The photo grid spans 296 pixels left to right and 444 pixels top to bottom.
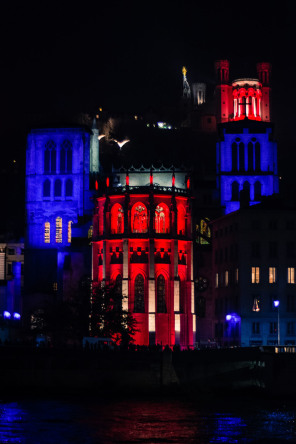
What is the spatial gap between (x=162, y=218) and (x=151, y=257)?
574 cm

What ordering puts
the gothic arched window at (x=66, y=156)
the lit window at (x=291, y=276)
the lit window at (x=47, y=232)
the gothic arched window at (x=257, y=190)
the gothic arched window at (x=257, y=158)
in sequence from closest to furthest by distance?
the lit window at (x=291, y=276), the lit window at (x=47, y=232), the gothic arched window at (x=66, y=156), the gothic arched window at (x=257, y=190), the gothic arched window at (x=257, y=158)

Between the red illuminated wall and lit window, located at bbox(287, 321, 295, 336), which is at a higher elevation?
the red illuminated wall

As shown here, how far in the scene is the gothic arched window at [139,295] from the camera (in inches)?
5374

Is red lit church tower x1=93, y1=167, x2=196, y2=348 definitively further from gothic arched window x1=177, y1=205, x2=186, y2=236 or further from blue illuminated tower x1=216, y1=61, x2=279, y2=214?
blue illuminated tower x1=216, y1=61, x2=279, y2=214

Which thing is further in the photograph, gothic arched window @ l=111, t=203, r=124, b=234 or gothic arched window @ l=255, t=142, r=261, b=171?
gothic arched window @ l=255, t=142, r=261, b=171

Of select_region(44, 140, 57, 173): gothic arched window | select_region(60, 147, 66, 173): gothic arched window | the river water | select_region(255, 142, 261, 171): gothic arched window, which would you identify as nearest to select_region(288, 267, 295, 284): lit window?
the river water

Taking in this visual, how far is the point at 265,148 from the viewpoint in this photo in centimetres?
17162

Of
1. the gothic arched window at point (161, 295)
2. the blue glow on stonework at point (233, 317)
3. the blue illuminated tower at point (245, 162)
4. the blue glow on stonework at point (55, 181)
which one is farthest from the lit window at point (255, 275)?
the blue glow on stonework at point (55, 181)

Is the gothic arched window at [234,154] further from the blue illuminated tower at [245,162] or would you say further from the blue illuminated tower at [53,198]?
the blue illuminated tower at [53,198]

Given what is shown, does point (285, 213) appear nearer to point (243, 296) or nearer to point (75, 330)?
point (243, 296)

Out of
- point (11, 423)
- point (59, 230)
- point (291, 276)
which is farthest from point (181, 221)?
point (11, 423)

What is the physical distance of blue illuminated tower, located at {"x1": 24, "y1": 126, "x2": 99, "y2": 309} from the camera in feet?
528

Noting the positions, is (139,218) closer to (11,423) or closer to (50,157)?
(50,157)

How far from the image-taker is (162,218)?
139 metres
